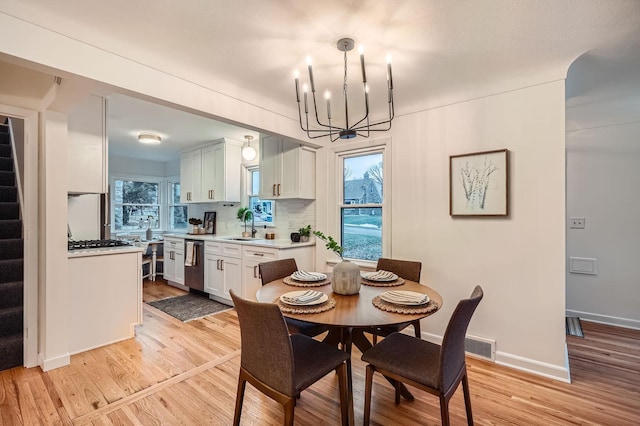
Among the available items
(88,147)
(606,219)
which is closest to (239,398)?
(88,147)

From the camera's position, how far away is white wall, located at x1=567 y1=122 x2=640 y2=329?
3285mm

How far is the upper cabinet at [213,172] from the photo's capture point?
15.5ft

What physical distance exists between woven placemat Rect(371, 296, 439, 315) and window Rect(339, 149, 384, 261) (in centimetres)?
162

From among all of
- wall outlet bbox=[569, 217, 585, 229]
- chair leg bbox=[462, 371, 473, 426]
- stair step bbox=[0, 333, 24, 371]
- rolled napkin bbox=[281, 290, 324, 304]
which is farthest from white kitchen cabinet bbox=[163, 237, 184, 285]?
wall outlet bbox=[569, 217, 585, 229]

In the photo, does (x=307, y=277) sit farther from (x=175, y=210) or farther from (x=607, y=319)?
(x=175, y=210)

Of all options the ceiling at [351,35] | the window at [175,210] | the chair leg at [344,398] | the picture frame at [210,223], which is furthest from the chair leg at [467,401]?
the window at [175,210]

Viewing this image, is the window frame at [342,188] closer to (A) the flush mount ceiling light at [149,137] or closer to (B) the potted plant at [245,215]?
(B) the potted plant at [245,215]

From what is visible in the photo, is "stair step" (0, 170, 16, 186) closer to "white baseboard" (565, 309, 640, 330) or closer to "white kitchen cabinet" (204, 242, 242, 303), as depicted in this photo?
"white kitchen cabinet" (204, 242, 242, 303)

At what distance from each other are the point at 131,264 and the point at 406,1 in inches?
125

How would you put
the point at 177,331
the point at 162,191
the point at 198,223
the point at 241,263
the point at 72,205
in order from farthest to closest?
the point at 162,191
the point at 198,223
the point at 241,263
the point at 72,205
the point at 177,331

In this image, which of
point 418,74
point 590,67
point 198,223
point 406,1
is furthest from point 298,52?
point 198,223

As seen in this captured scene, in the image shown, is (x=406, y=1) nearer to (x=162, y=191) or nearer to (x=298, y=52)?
(x=298, y=52)

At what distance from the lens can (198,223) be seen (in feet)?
17.3

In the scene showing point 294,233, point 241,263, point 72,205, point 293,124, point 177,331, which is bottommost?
point 177,331
